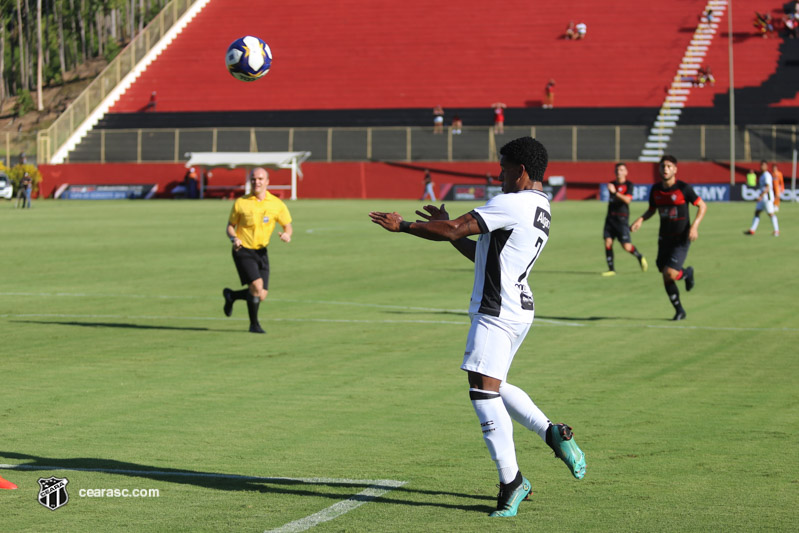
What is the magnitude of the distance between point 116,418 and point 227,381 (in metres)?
2.05

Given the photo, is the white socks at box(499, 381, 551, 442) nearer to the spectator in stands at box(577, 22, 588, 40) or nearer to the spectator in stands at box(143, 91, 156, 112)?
the spectator in stands at box(577, 22, 588, 40)

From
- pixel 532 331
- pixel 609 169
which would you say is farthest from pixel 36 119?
pixel 532 331

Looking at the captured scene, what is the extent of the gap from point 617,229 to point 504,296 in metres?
17.8

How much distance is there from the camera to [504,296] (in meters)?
6.87

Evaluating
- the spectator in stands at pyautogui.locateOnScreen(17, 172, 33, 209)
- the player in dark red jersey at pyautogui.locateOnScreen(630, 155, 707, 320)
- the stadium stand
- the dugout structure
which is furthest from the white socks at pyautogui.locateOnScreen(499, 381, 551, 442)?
the stadium stand

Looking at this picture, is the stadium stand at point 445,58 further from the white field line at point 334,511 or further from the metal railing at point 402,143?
the white field line at point 334,511

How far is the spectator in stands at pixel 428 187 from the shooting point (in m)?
61.6

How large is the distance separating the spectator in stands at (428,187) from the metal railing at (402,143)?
8.00 ft

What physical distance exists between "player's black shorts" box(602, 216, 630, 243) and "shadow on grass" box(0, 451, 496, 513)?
57.0 ft

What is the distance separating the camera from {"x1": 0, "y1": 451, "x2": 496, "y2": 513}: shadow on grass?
7.09 metres

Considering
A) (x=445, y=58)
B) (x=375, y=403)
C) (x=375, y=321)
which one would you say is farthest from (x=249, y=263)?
(x=445, y=58)

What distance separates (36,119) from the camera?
314ft

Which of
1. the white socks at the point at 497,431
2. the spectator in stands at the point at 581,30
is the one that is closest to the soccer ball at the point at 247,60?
the white socks at the point at 497,431

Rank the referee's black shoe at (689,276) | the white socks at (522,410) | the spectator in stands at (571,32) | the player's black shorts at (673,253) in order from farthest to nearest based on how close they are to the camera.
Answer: the spectator in stands at (571,32) → the referee's black shoe at (689,276) → the player's black shorts at (673,253) → the white socks at (522,410)
